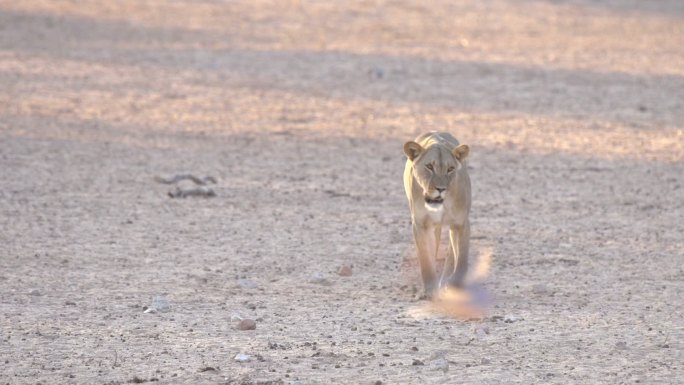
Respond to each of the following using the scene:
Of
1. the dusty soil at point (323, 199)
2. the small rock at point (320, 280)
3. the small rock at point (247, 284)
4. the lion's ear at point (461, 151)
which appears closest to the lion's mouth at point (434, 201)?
the lion's ear at point (461, 151)

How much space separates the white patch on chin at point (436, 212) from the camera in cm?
780

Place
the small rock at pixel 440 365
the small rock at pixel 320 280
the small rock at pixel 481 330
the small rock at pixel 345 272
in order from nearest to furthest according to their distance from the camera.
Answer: the small rock at pixel 440 365 < the small rock at pixel 481 330 < the small rock at pixel 320 280 < the small rock at pixel 345 272

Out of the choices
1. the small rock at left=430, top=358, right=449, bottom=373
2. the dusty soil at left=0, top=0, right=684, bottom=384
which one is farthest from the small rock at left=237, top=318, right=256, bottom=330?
the small rock at left=430, top=358, right=449, bottom=373

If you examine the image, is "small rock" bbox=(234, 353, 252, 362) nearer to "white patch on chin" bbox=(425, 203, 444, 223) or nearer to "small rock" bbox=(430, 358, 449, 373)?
"small rock" bbox=(430, 358, 449, 373)

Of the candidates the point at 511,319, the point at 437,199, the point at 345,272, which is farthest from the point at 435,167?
the point at 345,272

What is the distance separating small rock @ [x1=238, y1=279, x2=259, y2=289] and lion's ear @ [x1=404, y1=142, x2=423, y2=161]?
1.20 metres

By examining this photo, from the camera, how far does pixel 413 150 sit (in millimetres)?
7918

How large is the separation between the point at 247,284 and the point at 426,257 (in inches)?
42.2

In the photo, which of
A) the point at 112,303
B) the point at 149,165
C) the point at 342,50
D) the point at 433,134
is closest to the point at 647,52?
the point at 342,50

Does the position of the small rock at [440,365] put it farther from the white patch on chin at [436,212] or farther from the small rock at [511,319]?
the white patch on chin at [436,212]

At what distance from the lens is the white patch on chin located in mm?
7805

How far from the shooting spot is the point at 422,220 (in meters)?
8.00

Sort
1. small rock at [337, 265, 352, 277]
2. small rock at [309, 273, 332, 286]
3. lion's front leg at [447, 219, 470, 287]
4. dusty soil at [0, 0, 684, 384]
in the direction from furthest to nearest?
small rock at [337, 265, 352, 277] < small rock at [309, 273, 332, 286] < lion's front leg at [447, 219, 470, 287] < dusty soil at [0, 0, 684, 384]

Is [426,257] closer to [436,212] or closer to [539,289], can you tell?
[436,212]
